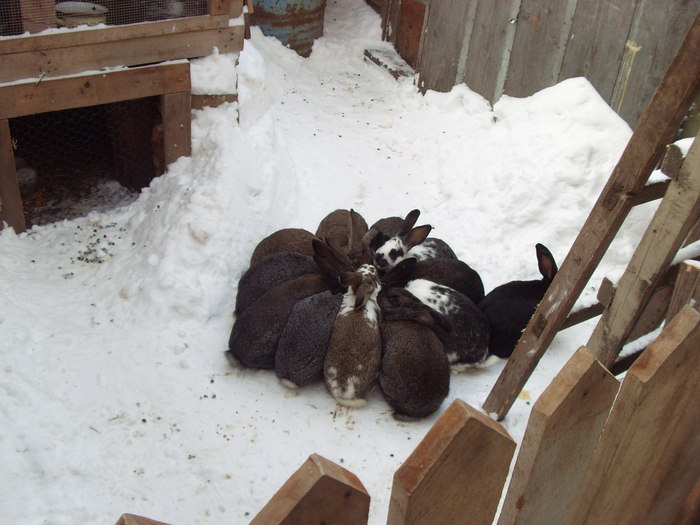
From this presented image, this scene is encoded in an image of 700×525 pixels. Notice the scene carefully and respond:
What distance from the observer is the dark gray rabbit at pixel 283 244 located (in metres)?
4.58

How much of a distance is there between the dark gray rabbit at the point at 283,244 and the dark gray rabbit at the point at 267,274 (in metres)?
0.18

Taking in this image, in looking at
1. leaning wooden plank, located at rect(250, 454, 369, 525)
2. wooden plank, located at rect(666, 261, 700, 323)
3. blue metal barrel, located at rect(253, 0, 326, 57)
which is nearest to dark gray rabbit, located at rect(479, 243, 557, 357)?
wooden plank, located at rect(666, 261, 700, 323)

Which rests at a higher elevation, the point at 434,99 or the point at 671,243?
the point at 671,243

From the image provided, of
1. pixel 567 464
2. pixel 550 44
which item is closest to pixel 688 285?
pixel 567 464

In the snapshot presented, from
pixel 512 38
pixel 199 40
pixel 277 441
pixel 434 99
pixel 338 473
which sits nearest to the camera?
pixel 338 473

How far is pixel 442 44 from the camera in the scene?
6664mm

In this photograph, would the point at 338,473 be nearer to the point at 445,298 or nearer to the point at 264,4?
the point at 445,298

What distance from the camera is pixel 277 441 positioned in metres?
3.62

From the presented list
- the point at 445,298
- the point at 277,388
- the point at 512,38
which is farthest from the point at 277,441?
the point at 512,38

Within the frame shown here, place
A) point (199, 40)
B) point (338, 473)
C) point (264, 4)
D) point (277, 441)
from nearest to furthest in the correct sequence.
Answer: point (338, 473) < point (277, 441) < point (199, 40) < point (264, 4)

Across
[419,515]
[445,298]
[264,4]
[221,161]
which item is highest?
[419,515]

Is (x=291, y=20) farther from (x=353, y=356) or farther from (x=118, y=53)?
(x=353, y=356)

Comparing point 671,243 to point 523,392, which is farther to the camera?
point 523,392

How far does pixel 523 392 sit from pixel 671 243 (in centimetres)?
163
